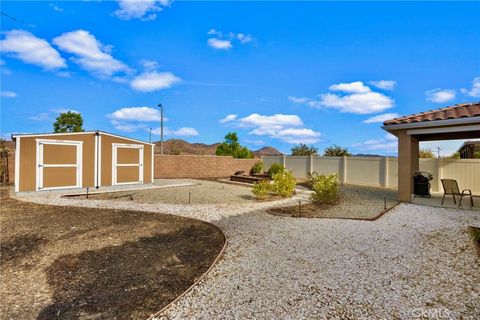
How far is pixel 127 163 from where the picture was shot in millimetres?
12758

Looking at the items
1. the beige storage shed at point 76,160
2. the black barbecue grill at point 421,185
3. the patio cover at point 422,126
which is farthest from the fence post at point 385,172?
the beige storage shed at point 76,160

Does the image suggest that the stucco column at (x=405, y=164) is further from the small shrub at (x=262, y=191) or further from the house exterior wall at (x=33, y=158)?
the house exterior wall at (x=33, y=158)

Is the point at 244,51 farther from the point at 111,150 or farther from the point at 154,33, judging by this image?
the point at 111,150

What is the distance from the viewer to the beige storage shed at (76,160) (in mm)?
9984

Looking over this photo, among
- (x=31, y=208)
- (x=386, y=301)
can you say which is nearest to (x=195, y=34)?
(x=31, y=208)

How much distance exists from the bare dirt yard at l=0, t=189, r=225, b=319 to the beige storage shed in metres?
4.30

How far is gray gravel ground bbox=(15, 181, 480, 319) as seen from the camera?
97.4 inches

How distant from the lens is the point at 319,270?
331 cm

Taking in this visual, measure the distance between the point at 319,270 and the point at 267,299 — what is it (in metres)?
1.01

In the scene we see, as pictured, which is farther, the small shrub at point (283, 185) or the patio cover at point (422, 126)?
the small shrub at point (283, 185)

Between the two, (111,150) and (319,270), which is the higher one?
(111,150)

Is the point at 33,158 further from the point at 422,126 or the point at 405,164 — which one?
the point at 422,126

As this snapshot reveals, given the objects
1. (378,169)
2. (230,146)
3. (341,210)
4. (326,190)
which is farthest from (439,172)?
(230,146)

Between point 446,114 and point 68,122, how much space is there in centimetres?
2752
